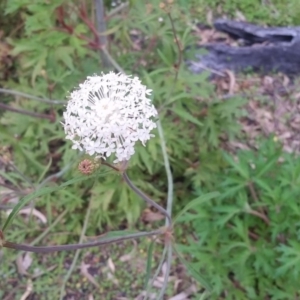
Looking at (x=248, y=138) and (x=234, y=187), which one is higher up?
(x=234, y=187)

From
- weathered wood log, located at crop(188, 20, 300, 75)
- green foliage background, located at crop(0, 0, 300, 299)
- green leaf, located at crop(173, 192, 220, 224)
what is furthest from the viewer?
weathered wood log, located at crop(188, 20, 300, 75)

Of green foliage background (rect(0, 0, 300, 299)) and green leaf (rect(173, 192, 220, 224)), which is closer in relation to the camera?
green leaf (rect(173, 192, 220, 224))

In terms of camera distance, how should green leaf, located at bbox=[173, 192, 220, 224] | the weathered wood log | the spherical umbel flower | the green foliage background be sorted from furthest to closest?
the weathered wood log < the green foliage background < green leaf, located at bbox=[173, 192, 220, 224] < the spherical umbel flower

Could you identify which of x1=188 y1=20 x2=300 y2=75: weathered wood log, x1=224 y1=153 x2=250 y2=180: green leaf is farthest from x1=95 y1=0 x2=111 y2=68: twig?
x1=224 y1=153 x2=250 y2=180: green leaf

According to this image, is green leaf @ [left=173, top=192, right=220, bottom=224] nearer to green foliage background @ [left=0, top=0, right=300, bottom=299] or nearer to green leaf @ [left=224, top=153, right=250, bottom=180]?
green foliage background @ [left=0, top=0, right=300, bottom=299]

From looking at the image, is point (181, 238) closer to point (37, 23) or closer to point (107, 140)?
point (37, 23)

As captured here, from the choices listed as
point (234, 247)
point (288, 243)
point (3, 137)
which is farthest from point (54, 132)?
point (288, 243)
